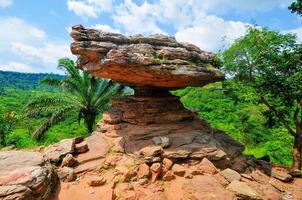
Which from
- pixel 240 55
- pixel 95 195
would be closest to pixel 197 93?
pixel 240 55

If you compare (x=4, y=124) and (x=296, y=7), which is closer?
(x=296, y=7)

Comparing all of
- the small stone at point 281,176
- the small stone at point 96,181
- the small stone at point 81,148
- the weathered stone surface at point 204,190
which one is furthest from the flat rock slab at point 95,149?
the small stone at point 281,176

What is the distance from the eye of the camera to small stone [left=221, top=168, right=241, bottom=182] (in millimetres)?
10086

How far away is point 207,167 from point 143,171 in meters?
2.20

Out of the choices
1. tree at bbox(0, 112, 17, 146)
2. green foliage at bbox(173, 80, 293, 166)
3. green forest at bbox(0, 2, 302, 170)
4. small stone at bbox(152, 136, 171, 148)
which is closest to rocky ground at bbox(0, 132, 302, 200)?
small stone at bbox(152, 136, 171, 148)

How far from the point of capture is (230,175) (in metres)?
10.2

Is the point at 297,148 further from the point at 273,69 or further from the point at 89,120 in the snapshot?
the point at 89,120

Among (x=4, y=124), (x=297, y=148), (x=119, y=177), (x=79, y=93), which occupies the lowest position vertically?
(x=4, y=124)

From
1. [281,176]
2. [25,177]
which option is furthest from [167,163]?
[281,176]

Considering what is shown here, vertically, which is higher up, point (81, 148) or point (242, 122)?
point (81, 148)

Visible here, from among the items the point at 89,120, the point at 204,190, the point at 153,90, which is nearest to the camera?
the point at 204,190

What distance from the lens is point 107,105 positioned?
769 inches

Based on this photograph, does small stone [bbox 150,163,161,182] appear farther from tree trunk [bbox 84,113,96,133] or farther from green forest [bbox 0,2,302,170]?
tree trunk [bbox 84,113,96,133]

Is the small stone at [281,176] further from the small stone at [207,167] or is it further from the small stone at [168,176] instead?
the small stone at [168,176]
